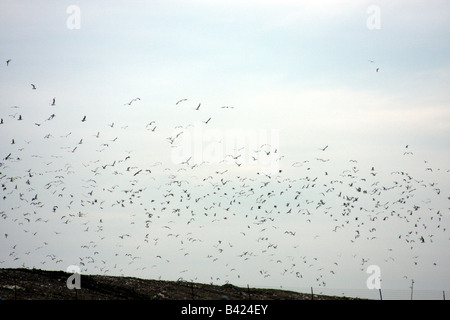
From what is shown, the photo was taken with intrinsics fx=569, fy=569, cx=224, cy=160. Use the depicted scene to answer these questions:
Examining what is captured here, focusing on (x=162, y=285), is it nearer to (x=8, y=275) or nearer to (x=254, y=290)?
(x=254, y=290)

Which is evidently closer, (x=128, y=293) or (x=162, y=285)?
(x=128, y=293)

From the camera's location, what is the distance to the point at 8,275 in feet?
129

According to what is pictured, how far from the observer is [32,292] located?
36156 mm
